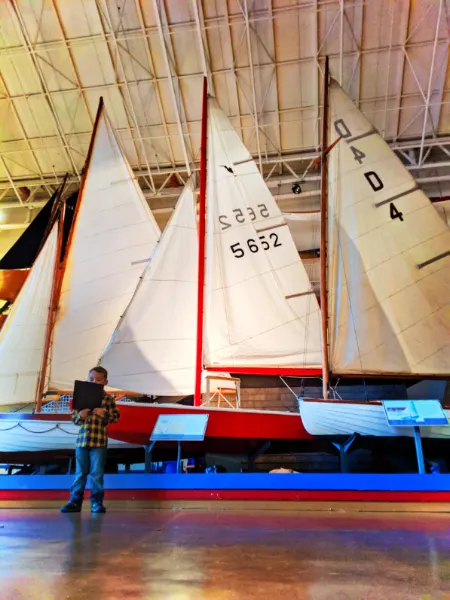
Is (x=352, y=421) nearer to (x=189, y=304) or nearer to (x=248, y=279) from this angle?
(x=248, y=279)

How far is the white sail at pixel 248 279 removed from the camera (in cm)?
670

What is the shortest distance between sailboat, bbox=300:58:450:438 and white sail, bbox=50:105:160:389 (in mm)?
4066

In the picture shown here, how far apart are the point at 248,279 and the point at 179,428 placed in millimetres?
2997

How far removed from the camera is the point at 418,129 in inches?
464

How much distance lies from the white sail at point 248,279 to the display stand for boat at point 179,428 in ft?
5.03

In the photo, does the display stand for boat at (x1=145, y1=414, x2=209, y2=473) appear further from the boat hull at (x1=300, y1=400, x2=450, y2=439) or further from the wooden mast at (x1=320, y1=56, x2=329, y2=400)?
the wooden mast at (x1=320, y1=56, x2=329, y2=400)

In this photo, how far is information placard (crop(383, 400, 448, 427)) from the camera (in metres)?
4.49

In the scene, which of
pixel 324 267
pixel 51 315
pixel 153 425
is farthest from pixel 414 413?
pixel 51 315

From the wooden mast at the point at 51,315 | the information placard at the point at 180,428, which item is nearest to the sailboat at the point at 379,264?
the information placard at the point at 180,428

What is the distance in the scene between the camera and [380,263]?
654 centimetres

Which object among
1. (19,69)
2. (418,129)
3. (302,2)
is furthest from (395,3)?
(19,69)

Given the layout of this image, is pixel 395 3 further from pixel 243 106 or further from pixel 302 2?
pixel 243 106

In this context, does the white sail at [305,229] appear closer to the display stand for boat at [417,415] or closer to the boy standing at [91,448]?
the display stand for boat at [417,415]

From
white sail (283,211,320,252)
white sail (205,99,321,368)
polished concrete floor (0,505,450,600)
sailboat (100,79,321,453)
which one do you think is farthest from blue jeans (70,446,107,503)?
white sail (283,211,320,252)
